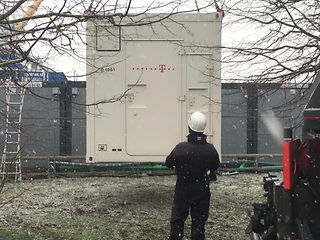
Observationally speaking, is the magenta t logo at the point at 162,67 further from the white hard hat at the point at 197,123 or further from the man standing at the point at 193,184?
the man standing at the point at 193,184

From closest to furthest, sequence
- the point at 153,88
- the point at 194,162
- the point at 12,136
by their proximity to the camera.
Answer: the point at 194,162
the point at 153,88
the point at 12,136

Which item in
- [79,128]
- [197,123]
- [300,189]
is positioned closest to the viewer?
[300,189]

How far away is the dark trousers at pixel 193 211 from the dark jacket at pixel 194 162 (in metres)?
0.12

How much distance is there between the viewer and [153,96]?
20.0 ft

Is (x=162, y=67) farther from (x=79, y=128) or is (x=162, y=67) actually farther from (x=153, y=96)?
(x=79, y=128)

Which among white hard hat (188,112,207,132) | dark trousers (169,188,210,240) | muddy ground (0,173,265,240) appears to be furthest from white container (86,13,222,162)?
dark trousers (169,188,210,240)

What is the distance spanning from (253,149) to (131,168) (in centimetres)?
349

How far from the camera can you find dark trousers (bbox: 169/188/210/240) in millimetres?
4535

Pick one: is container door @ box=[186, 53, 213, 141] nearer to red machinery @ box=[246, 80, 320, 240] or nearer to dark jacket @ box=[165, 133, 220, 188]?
dark jacket @ box=[165, 133, 220, 188]

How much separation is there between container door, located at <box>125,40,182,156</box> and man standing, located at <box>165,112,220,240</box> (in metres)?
1.47

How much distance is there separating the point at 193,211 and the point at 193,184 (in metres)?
0.38

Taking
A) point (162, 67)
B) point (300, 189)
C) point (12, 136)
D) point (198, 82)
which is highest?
point (162, 67)

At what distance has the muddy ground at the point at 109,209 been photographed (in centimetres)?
499

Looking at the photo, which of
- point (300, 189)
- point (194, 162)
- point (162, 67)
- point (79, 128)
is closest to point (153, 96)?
point (162, 67)
